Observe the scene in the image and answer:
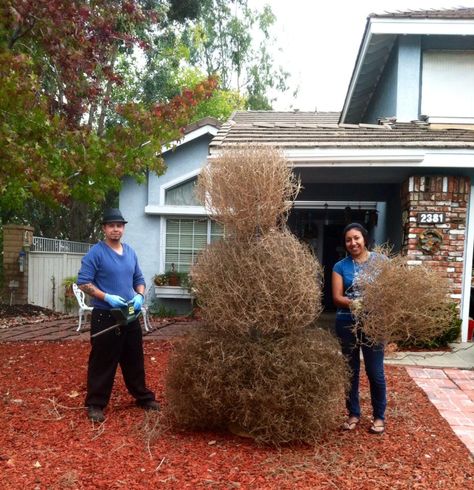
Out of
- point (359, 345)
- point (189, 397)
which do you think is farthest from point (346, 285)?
point (189, 397)

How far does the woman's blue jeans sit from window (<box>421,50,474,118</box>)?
5.96m

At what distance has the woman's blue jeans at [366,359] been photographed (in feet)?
12.6

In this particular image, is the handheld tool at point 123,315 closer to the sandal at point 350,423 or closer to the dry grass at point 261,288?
the dry grass at point 261,288

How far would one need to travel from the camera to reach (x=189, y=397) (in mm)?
3705

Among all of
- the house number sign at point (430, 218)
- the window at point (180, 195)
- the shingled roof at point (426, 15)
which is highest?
the shingled roof at point (426, 15)

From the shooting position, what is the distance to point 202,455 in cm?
350

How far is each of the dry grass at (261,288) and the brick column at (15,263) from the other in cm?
928

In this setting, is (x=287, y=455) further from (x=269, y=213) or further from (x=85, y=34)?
(x=85, y=34)

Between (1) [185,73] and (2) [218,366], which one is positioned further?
(1) [185,73]

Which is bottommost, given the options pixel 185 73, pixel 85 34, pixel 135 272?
pixel 135 272

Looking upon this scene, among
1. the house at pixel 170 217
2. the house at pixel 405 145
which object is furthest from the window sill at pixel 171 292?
the house at pixel 405 145

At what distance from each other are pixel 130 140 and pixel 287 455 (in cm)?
552

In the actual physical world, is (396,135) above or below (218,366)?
above

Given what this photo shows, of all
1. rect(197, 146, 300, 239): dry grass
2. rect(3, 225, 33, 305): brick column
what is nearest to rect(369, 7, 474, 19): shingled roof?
rect(197, 146, 300, 239): dry grass
